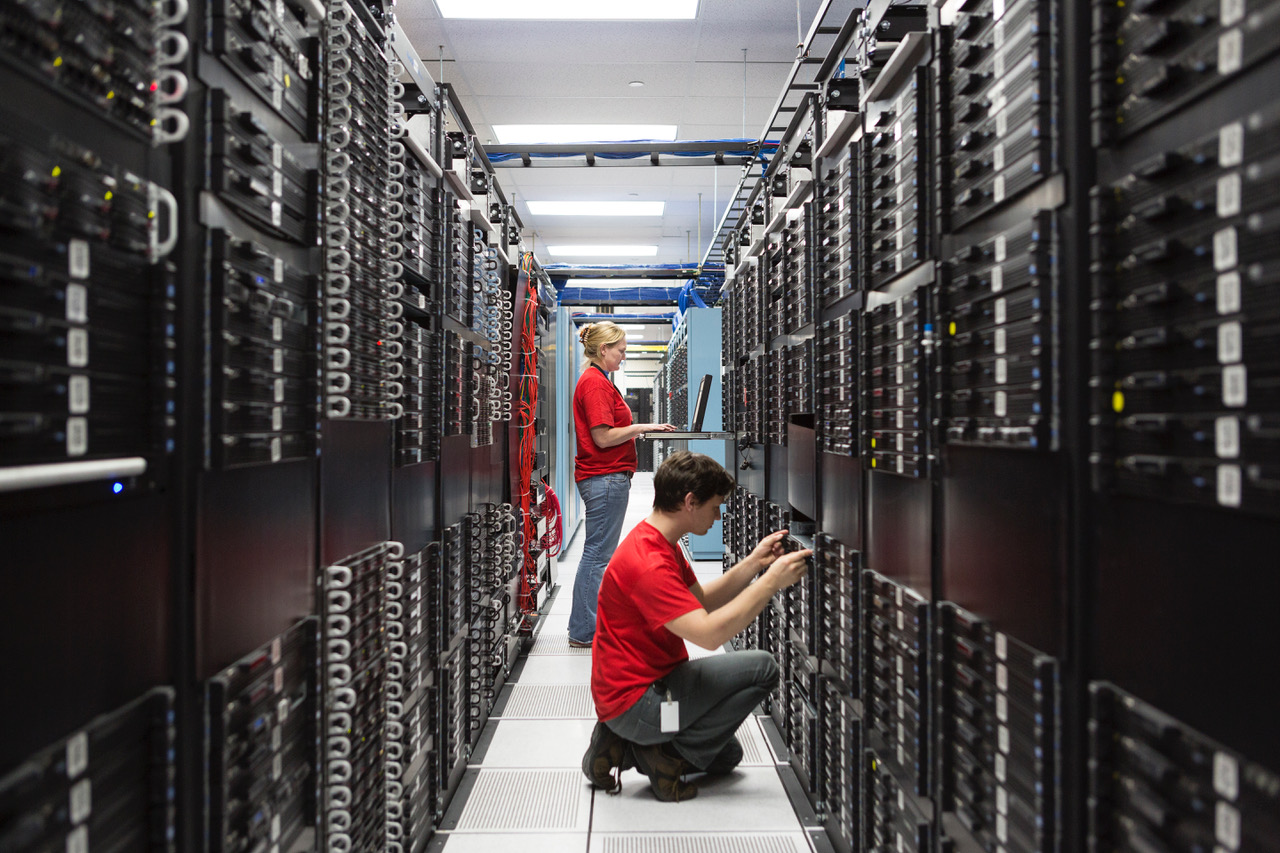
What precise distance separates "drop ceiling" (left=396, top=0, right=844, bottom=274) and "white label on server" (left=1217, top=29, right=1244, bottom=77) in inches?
121

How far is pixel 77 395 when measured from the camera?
84cm

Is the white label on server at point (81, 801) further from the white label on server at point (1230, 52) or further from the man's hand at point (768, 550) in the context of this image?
the man's hand at point (768, 550)

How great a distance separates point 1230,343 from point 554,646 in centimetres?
389

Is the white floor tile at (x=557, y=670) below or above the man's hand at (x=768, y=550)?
below

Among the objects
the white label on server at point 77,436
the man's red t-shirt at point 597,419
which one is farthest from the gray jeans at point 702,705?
the white label on server at point 77,436

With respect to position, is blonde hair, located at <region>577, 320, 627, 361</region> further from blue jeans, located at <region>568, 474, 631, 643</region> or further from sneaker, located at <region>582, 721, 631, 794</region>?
sneaker, located at <region>582, 721, 631, 794</region>

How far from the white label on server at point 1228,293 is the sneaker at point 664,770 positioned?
7.21ft

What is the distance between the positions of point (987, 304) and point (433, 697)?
6.18 feet

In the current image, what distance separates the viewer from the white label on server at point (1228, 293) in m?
0.75

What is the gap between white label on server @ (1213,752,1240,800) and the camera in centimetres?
76

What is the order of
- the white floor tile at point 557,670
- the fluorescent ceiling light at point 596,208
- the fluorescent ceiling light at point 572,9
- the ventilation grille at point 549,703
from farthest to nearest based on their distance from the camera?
the fluorescent ceiling light at point 596,208
the fluorescent ceiling light at point 572,9
the white floor tile at point 557,670
the ventilation grille at point 549,703

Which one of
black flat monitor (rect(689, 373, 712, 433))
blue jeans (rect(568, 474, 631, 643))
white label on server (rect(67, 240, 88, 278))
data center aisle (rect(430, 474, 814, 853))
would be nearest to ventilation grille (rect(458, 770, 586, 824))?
data center aisle (rect(430, 474, 814, 853))

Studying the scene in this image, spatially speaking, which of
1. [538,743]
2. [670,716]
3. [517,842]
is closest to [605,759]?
[670,716]

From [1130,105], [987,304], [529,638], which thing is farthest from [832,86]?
[529,638]
